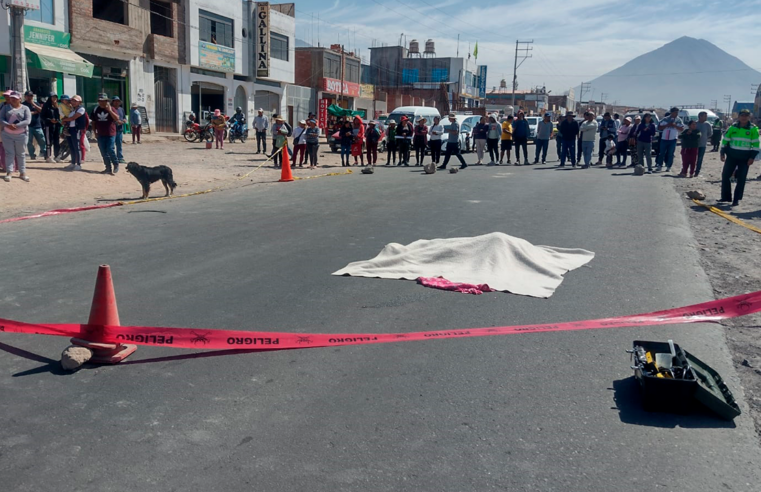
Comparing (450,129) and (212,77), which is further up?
(212,77)

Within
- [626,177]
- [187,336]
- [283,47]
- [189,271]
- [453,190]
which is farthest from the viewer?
[283,47]

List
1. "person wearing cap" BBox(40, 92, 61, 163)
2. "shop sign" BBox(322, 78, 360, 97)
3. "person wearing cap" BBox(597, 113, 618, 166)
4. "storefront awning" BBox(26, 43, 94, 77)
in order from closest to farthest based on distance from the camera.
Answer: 1. "person wearing cap" BBox(40, 92, 61, 163)
2. "person wearing cap" BBox(597, 113, 618, 166)
3. "storefront awning" BBox(26, 43, 94, 77)
4. "shop sign" BBox(322, 78, 360, 97)

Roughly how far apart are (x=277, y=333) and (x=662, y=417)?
104 inches

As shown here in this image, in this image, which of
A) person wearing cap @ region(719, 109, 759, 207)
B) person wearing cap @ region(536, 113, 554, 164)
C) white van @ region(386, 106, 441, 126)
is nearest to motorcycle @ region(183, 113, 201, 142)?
white van @ region(386, 106, 441, 126)

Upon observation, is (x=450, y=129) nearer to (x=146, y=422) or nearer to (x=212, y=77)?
(x=146, y=422)

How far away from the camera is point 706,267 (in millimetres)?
7938

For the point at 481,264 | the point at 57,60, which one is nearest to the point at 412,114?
the point at 57,60

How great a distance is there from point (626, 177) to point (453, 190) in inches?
276

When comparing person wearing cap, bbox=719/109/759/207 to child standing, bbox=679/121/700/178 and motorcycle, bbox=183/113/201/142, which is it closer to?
child standing, bbox=679/121/700/178

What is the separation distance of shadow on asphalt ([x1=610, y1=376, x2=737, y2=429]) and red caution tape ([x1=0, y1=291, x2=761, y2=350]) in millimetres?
1308

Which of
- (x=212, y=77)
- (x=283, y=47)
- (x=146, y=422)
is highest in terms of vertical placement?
(x=283, y=47)

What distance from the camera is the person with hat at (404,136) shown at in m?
22.9

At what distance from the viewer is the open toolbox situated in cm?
372

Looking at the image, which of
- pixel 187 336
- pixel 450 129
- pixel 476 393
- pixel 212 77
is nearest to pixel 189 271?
pixel 187 336
